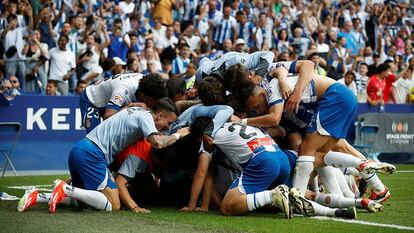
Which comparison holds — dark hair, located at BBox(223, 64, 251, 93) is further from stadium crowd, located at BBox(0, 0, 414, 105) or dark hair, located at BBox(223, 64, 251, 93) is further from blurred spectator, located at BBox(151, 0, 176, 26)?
blurred spectator, located at BBox(151, 0, 176, 26)

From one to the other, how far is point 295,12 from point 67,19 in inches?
310

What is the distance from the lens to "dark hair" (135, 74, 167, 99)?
32.7 ft

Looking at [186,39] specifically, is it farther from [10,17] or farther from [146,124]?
[146,124]

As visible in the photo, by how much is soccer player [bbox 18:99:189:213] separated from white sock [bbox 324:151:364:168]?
5.76 feet

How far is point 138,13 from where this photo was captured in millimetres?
21953

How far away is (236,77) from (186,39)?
11.8 meters

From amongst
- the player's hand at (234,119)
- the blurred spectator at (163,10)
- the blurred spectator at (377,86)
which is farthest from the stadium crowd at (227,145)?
the blurred spectator at (163,10)

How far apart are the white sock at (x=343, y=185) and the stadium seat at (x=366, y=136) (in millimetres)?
8296

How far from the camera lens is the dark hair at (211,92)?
968 centimetres

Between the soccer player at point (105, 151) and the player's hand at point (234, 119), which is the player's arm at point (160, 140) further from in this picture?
the player's hand at point (234, 119)

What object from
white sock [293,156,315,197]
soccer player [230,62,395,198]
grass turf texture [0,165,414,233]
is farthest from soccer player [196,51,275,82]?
grass turf texture [0,165,414,233]

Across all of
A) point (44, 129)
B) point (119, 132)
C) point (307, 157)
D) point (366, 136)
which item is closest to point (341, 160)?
point (307, 157)

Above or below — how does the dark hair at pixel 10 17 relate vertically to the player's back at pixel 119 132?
below

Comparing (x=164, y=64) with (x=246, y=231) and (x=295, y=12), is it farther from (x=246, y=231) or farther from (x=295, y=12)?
(x=246, y=231)
